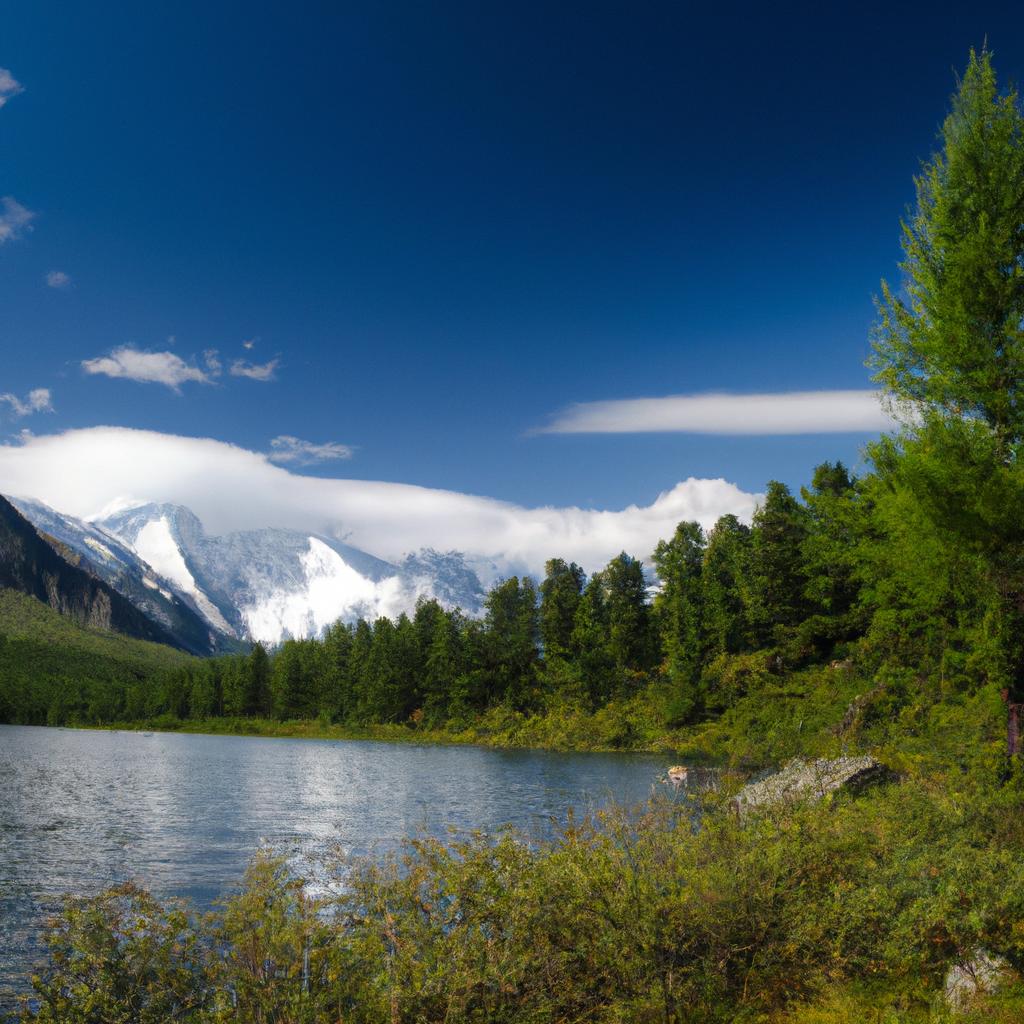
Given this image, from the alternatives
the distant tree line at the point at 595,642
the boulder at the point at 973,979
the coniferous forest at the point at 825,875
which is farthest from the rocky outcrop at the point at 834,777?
the boulder at the point at 973,979

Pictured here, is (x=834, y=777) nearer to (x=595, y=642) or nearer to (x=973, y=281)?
(x=973, y=281)

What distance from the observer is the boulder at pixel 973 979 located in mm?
8258

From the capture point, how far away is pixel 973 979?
8.52 m

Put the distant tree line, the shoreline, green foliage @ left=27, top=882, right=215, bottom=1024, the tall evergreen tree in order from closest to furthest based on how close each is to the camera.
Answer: green foliage @ left=27, top=882, right=215, bottom=1024, the distant tree line, the shoreline, the tall evergreen tree

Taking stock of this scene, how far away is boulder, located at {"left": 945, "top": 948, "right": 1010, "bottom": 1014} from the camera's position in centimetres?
826

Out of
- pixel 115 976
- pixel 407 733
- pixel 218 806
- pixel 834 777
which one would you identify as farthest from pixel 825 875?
pixel 407 733

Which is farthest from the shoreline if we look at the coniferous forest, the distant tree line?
the coniferous forest

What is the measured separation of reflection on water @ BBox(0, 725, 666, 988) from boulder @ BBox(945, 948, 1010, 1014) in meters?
8.06

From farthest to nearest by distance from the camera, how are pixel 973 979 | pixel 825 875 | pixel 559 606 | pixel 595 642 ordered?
1. pixel 559 606
2. pixel 595 642
3. pixel 825 875
4. pixel 973 979

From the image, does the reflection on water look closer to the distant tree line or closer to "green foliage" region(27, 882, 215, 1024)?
"green foliage" region(27, 882, 215, 1024)

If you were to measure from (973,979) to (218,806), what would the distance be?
3462 centimetres

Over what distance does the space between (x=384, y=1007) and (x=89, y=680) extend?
17294 cm

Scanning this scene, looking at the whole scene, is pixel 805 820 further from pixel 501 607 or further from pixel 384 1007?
pixel 501 607

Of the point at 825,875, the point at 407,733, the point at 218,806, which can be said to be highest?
the point at 825,875
